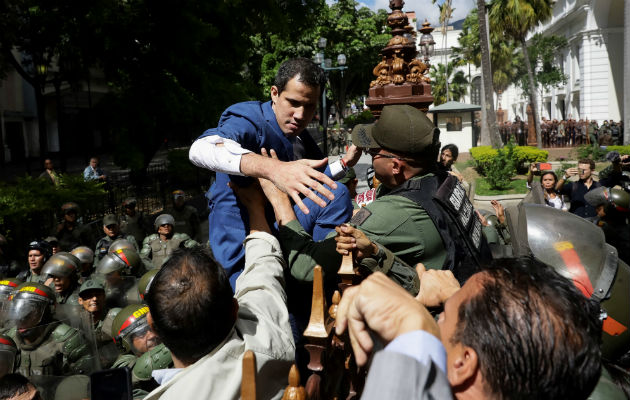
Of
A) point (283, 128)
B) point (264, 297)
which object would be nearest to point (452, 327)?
point (264, 297)

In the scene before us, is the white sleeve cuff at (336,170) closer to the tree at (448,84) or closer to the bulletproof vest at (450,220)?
the bulletproof vest at (450,220)

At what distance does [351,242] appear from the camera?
2.00m

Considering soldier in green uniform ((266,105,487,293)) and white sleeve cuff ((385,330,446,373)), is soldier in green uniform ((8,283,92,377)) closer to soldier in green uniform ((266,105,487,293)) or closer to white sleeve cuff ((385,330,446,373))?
soldier in green uniform ((266,105,487,293))

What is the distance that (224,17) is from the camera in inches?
470

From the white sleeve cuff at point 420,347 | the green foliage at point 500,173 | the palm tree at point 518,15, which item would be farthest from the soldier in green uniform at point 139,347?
the palm tree at point 518,15

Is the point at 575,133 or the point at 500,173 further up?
the point at 575,133

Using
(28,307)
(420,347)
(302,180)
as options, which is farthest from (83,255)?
(420,347)

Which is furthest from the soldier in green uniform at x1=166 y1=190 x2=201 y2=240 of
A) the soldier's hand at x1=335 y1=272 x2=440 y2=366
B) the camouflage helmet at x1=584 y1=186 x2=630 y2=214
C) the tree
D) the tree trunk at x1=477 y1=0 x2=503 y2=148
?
the tree

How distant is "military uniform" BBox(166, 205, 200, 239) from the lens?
10.4 meters

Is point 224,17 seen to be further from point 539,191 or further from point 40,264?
point 539,191

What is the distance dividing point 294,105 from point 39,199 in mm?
8560

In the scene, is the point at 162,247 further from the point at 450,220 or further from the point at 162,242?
the point at 450,220

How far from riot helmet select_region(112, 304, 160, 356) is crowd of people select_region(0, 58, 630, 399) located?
0.02 meters

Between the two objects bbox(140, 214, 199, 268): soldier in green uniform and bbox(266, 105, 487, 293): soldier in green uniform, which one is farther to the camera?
bbox(140, 214, 199, 268): soldier in green uniform
